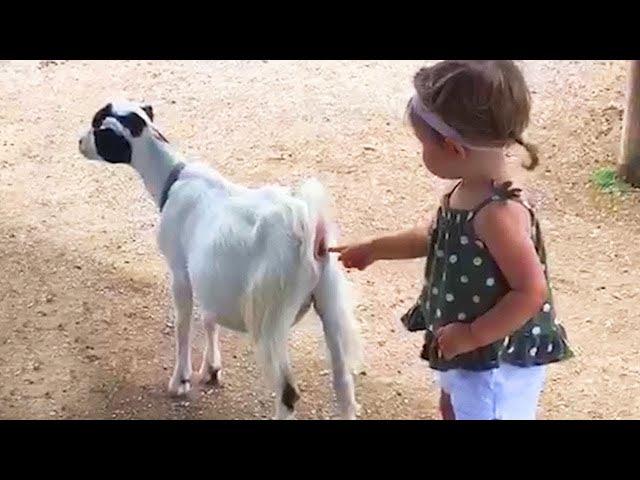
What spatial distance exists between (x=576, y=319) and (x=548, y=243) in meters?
0.41

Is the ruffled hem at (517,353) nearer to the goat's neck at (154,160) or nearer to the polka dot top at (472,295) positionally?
the polka dot top at (472,295)

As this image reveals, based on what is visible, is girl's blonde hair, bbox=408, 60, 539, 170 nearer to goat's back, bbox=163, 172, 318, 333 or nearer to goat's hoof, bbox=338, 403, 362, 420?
goat's back, bbox=163, 172, 318, 333

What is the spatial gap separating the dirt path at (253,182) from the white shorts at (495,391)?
70cm

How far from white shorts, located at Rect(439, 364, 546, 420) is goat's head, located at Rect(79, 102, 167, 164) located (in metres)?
0.93

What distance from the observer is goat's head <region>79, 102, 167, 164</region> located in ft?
7.59

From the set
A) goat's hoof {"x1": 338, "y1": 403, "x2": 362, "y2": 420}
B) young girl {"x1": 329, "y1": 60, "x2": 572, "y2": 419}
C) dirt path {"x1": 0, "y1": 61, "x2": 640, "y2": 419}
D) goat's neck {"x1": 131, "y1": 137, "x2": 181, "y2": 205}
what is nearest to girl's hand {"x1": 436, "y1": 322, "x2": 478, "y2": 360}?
young girl {"x1": 329, "y1": 60, "x2": 572, "y2": 419}

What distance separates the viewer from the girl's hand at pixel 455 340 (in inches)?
62.4

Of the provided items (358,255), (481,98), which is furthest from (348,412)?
(481,98)

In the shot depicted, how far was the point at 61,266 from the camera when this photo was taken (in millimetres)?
2961

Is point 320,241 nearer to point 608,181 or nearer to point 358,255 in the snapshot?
point 358,255

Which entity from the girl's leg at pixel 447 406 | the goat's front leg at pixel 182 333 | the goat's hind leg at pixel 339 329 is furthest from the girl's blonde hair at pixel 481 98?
the goat's front leg at pixel 182 333
